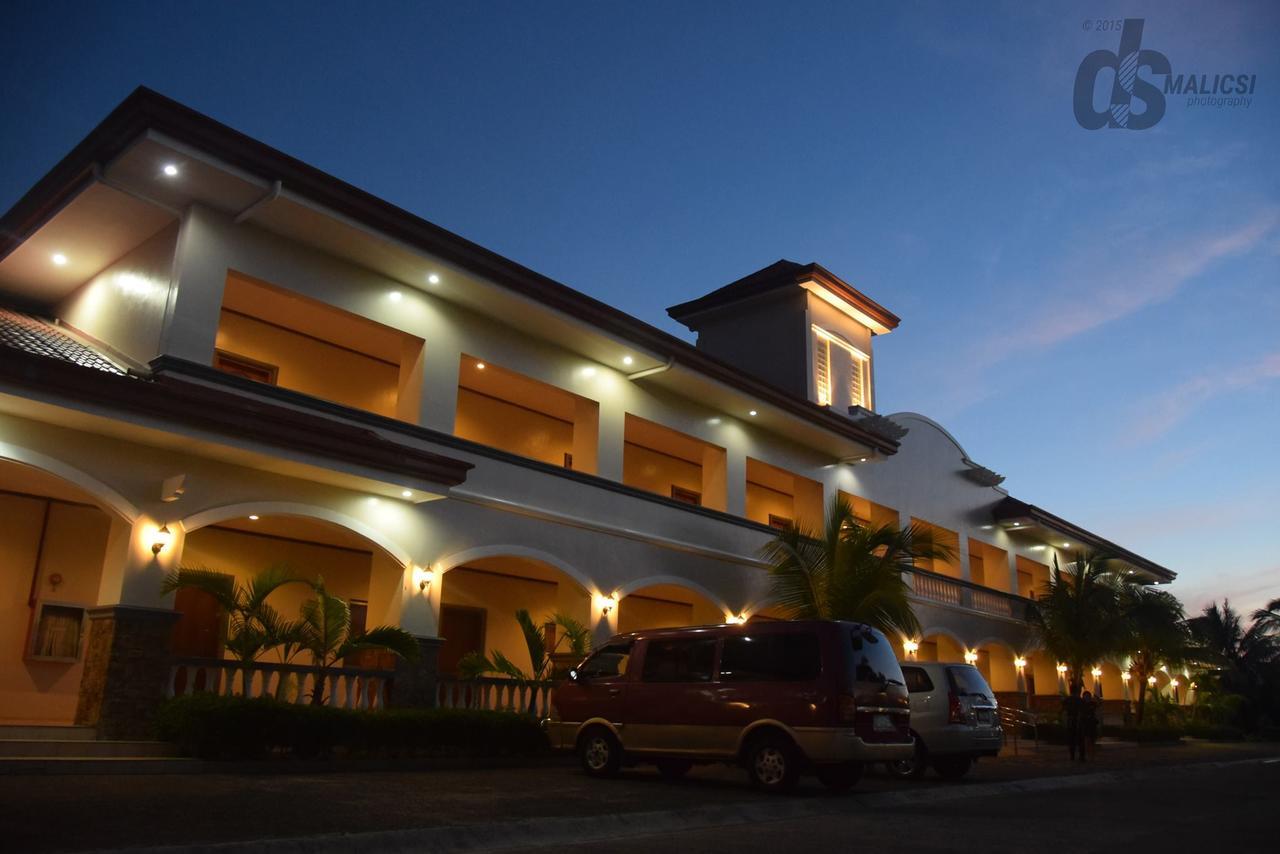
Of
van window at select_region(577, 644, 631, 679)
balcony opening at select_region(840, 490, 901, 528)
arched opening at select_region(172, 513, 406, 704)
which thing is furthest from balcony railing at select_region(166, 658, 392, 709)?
balcony opening at select_region(840, 490, 901, 528)

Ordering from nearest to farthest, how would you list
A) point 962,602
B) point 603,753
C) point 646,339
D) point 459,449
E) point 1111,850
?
point 1111,850, point 603,753, point 459,449, point 646,339, point 962,602

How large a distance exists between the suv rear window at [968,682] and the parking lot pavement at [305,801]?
272 cm

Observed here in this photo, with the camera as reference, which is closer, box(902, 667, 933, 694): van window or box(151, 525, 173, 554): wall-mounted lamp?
box(151, 525, 173, 554): wall-mounted lamp

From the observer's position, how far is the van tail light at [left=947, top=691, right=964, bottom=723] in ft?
52.4

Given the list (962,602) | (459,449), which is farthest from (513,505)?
(962,602)

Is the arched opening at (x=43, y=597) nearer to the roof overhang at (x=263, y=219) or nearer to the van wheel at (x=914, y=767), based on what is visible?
the roof overhang at (x=263, y=219)

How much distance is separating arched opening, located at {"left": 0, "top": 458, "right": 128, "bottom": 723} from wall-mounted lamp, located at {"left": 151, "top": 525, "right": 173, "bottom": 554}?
6.98 ft

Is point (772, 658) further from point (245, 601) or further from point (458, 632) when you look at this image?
point (458, 632)

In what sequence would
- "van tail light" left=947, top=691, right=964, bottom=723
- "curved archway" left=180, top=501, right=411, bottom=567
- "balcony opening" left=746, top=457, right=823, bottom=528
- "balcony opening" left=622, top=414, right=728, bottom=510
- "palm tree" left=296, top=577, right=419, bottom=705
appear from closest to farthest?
1. "curved archway" left=180, top=501, right=411, bottom=567
2. "palm tree" left=296, top=577, right=419, bottom=705
3. "van tail light" left=947, top=691, right=964, bottom=723
4. "balcony opening" left=622, top=414, right=728, bottom=510
5. "balcony opening" left=746, top=457, right=823, bottom=528

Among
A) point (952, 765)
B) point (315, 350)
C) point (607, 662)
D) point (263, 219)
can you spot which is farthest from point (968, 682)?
point (263, 219)

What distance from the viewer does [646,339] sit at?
64.5ft

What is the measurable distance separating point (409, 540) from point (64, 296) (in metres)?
8.03

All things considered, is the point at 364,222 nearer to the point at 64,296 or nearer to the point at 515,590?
the point at 64,296

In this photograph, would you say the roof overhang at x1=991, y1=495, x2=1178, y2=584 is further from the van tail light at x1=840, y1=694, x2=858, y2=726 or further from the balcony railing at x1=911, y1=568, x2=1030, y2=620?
the van tail light at x1=840, y1=694, x2=858, y2=726
